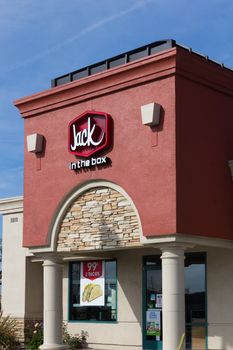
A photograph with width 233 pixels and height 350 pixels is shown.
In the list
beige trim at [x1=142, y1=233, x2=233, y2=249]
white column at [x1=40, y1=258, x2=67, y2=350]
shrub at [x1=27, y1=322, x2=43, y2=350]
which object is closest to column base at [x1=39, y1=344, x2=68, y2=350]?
white column at [x1=40, y1=258, x2=67, y2=350]

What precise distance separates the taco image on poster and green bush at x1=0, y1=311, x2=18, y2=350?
3202mm

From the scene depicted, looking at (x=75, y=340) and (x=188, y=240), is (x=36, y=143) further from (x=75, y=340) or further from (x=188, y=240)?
(x=75, y=340)

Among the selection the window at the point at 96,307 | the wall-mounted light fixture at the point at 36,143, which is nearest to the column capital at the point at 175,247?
the window at the point at 96,307

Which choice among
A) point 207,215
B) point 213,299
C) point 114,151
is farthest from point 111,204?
point 213,299

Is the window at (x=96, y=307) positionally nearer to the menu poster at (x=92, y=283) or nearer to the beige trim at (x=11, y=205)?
the menu poster at (x=92, y=283)

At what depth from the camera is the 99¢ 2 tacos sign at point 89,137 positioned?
2012cm

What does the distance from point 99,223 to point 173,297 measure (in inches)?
143

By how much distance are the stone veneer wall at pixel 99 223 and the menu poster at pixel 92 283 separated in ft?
10.5

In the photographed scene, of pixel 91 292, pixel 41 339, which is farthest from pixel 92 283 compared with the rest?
pixel 41 339

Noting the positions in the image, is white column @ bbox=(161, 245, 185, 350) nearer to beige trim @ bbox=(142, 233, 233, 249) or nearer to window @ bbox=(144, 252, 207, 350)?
beige trim @ bbox=(142, 233, 233, 249)

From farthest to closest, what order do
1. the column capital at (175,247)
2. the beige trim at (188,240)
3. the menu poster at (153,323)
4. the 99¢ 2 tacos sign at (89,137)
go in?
1. the menu poster at (153,323)
2. the 99¢ 2 tacos sign at (89,137)
3. the column capital at (175,247)
4. the beige trim at (188,240)

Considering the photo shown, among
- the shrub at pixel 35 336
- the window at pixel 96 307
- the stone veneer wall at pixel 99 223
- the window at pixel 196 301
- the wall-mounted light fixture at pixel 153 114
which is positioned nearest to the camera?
the wall-mounted light fixture at pixel 153 114

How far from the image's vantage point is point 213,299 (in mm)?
20594

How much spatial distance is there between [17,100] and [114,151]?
5.08 m
